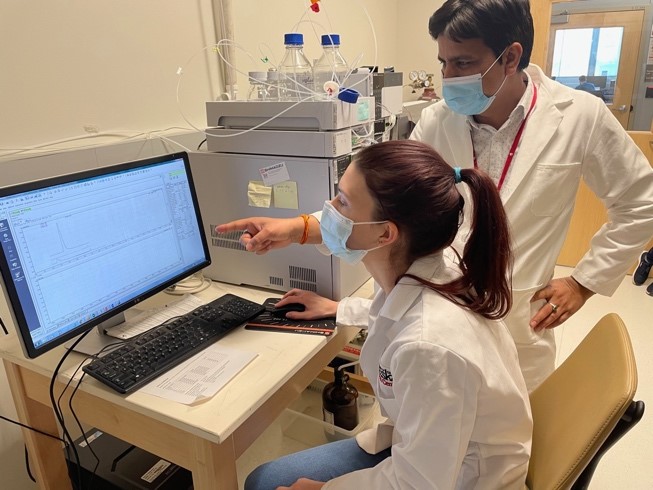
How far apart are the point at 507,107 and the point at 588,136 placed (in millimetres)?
236

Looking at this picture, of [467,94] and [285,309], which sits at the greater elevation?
[467,94]

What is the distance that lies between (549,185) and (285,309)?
0.82 meters

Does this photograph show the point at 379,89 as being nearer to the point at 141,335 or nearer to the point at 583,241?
the point at 141,335

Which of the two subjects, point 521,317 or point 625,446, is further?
point 625,446

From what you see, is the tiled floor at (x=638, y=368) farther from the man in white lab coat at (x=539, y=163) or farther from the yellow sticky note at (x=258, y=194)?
the yellow sticky note at (x=258, y=194)

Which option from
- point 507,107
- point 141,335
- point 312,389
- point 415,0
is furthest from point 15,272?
point 415,0

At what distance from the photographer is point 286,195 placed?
55.9 inches

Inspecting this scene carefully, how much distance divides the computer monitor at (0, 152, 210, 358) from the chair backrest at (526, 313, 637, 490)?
989 millimetres

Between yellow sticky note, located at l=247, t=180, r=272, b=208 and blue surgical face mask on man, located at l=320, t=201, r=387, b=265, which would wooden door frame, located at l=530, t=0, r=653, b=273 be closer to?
yellow sticky note, located at l=247, t=180, r=272, b=208

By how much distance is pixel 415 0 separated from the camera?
3695mm

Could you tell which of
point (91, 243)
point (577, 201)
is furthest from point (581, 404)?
point (577, 201)

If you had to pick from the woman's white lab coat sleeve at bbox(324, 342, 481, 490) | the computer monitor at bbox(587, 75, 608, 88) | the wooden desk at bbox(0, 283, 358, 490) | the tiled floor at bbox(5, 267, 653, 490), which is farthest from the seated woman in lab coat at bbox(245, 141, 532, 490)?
the computer monitor at bbox(587, 75, 608, 88)

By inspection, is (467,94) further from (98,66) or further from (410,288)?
(98,66)

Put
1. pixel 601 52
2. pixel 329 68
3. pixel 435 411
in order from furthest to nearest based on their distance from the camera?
pixel 601 52 < pixel 329 68 < pixel 435 411
